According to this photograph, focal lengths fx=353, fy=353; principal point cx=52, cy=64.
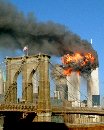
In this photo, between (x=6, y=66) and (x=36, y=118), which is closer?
(x=36, y=118)

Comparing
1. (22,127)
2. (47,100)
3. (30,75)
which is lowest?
(22,127)

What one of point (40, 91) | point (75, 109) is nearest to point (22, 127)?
point (40, 91)

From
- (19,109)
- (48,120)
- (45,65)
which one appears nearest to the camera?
(19,109)

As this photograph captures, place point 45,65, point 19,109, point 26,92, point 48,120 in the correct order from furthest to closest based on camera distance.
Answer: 1. point 26,92
2. point 45,65
3. point 48,120
4. point 19,109

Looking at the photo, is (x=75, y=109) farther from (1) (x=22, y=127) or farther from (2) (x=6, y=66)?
(2) (x=6, y=66)

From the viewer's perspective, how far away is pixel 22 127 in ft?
179

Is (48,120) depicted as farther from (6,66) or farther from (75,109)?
(6,66)

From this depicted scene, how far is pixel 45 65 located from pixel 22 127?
11.1m

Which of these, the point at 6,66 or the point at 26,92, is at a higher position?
the point at 6,66

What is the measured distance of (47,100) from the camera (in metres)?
56.9

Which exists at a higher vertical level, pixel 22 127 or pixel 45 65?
pixel 45 65

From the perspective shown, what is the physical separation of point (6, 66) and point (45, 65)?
31.9ft

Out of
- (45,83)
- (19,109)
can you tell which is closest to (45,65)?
(45,83)

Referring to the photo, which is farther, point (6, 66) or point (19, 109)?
point (6, 66)
